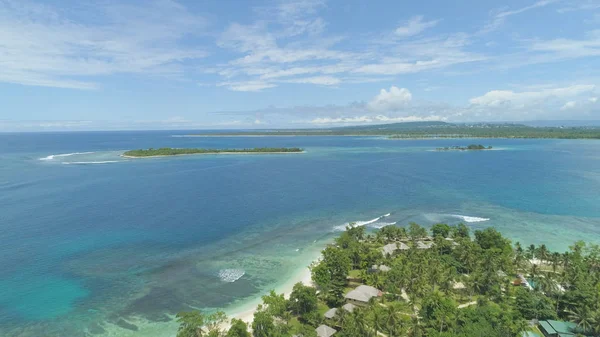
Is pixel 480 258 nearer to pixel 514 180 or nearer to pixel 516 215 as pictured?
pixel 516 215

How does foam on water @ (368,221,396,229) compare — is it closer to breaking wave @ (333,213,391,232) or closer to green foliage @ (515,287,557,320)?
breaking wave @ (333,213,391,232)

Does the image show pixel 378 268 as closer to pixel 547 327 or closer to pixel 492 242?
pixel 547 327

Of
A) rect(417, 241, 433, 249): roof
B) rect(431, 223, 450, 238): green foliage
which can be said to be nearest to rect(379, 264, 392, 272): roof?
rect(417, 241, 433, 249): roof

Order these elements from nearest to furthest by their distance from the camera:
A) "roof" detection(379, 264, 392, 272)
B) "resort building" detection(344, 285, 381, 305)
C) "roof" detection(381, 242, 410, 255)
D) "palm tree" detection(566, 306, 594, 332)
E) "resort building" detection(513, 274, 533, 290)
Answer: "palm tree" detection(566, 306, 594, 332)
"resort building" detection(344, 285, 381, 305)
"resort building" detection(513, 274, 533, 290)
"roof" detection(379, 264, 392, 272)
"roof" detection(381, 242, 410, 255)

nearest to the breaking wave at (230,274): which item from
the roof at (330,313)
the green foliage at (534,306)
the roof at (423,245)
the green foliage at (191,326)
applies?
the green foliage at (191,326)

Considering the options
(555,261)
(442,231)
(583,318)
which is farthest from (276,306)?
(555,261)

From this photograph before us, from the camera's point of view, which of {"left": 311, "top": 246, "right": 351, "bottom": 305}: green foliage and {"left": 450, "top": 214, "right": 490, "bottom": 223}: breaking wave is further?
{"left": 450, "top": 214, "right": 490, "bottom": 223}: breaking wave

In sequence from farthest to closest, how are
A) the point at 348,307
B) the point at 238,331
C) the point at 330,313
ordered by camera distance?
1. the point at 348,307
2. the point at 330,313
3. the point at 238,331
